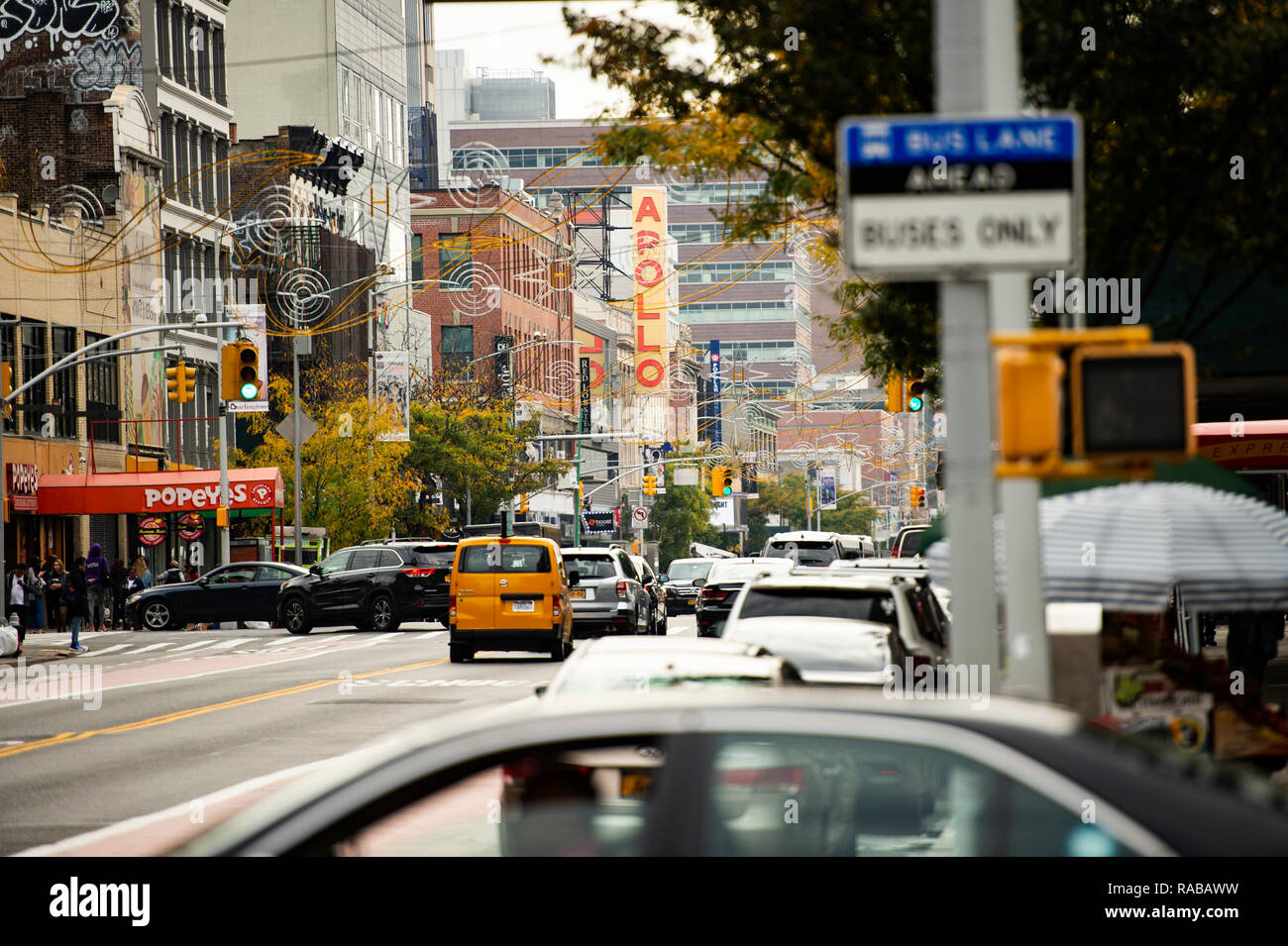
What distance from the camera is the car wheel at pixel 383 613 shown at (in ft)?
136

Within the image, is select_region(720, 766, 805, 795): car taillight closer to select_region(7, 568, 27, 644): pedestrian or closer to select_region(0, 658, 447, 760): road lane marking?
select_region(0, 658, 447, 760): road lane marking

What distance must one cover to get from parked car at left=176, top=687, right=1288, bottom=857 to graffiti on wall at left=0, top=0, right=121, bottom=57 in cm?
6411

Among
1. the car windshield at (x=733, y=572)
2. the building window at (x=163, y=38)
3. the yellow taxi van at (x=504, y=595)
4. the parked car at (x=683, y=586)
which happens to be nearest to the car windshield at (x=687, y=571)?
the parked car at (x=683, y=586)

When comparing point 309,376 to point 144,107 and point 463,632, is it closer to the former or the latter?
point 144,107

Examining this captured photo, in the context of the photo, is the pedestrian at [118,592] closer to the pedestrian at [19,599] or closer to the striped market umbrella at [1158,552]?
the pedestrian at [19,599]

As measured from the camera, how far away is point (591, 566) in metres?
35.1

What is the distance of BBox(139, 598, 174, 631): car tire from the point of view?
44062 millimetres

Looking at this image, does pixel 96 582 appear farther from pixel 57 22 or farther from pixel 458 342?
pixel 458 342

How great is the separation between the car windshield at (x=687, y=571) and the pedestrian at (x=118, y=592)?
15.4 meters

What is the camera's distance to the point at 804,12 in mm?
12742

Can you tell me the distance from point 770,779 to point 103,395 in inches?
2220

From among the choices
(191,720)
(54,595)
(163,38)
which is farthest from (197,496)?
(191,720)

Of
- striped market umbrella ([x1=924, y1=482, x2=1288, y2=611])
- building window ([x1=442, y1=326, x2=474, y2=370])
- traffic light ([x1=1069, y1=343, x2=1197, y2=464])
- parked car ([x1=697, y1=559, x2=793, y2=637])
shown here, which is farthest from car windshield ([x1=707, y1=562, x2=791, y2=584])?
building window ([x1=442, y1=326, x2=474, y2=370])
